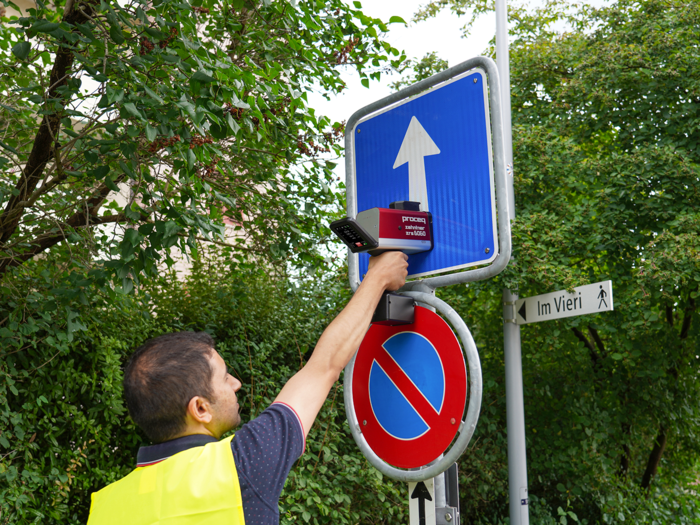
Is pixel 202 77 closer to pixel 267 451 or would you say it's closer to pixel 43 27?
pixel 43 27

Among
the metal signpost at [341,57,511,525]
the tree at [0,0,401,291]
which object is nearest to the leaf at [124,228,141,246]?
the tree at [0,0,401,291]

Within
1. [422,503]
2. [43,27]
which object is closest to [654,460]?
[422,503]

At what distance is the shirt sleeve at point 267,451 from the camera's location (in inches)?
53.8

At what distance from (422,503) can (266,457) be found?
2.05ft

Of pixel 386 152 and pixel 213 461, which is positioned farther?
pixel 386 152

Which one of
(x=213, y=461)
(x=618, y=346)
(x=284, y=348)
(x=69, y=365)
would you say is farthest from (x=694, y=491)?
(x=213, y=461)

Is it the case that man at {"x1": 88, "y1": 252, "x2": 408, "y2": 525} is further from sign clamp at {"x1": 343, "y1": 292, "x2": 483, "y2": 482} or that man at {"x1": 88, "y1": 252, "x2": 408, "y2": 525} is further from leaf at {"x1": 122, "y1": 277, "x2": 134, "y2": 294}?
leaf at {"x1": 122, "y1": 277, "x2": 134, "y2": 294}

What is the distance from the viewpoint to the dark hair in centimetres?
155

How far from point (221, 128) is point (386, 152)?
1.16m

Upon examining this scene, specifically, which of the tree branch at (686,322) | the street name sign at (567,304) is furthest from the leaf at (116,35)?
the tree branch at (686,322)

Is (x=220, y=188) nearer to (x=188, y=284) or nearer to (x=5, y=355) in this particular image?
(x=188, y=284)

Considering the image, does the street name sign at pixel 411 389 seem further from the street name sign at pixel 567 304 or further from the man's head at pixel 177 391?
the street name sign at pixel 567 304

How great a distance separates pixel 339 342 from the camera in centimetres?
162

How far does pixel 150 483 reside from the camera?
1.41 meters
